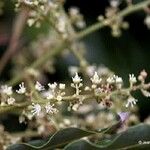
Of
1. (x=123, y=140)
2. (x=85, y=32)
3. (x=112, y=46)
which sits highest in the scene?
(x=112, y=46)

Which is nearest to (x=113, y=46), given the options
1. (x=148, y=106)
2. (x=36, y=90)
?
(x=148, y=106)

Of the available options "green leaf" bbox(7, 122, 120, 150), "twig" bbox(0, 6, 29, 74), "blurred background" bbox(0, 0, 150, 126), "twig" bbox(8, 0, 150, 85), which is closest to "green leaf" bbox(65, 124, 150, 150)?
"green leaf" bbox(7, 122, 120, 150)

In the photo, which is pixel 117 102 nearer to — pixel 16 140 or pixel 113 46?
pixel 16 140

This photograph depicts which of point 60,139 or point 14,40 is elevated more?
point 14,40

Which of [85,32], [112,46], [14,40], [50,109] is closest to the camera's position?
[50,109]

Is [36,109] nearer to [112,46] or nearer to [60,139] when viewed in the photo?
[60,139]

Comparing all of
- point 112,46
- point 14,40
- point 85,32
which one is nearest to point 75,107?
point 85,32

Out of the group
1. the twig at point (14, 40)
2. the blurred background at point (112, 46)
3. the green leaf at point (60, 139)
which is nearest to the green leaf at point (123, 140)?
the green leaf at point (60, 139)

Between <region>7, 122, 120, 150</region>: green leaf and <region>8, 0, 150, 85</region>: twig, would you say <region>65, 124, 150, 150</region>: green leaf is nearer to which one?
<region>7, 122, 120, 150</region>: green leaf
